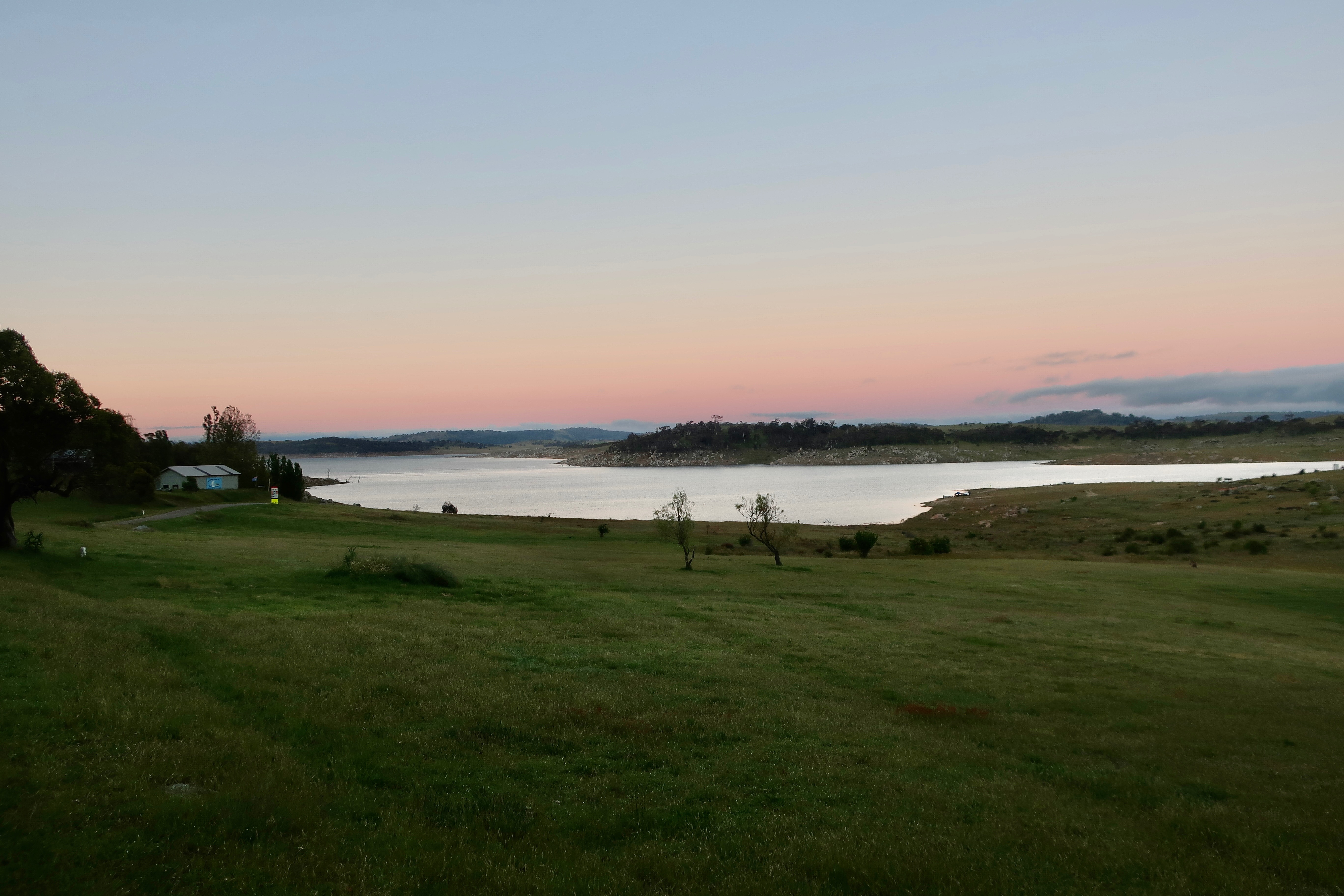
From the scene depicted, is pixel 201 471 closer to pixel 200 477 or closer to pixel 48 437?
pixel 200 477

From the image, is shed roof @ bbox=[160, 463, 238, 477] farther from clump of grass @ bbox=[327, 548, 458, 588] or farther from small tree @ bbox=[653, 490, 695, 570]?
clump of grass @ bbox=[327, 548, 458, 588]

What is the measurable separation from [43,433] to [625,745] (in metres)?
31.9

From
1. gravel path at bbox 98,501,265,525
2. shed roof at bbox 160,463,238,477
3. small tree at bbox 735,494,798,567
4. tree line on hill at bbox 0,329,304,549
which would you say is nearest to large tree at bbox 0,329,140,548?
tree line on hill at bbox 0,329,304,549

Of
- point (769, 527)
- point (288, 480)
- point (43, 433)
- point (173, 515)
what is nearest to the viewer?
point (43, 433)

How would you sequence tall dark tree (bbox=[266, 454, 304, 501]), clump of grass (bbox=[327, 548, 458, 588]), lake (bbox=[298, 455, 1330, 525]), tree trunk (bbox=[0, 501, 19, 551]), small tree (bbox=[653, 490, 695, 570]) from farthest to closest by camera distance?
lake (bbox=[298, 455, 1330, 525]) → tall dark tree (bbox=[266, 454, 304, 501]) → small tree (bbox=[653, 490, 695, 570]) → clump of grass (bbox=[327, 548, 458, 588]) → tree trunk (bbox=[0, 501, 19, 551])

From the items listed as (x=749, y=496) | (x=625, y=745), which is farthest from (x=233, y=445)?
(x=625, y=745)

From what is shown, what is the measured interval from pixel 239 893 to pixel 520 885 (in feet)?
8.73

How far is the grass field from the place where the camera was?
793 cm

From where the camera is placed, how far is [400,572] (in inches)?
1218

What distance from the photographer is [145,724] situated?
10.4m

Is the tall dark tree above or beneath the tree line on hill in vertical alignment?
beneath

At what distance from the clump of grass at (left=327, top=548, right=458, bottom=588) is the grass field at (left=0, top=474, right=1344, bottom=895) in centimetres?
93

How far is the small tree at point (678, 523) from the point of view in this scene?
5028 cm

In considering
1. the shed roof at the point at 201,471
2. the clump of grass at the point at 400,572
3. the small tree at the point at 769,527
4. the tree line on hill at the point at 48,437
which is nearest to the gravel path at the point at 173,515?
the shed roof at the point at 201,471
